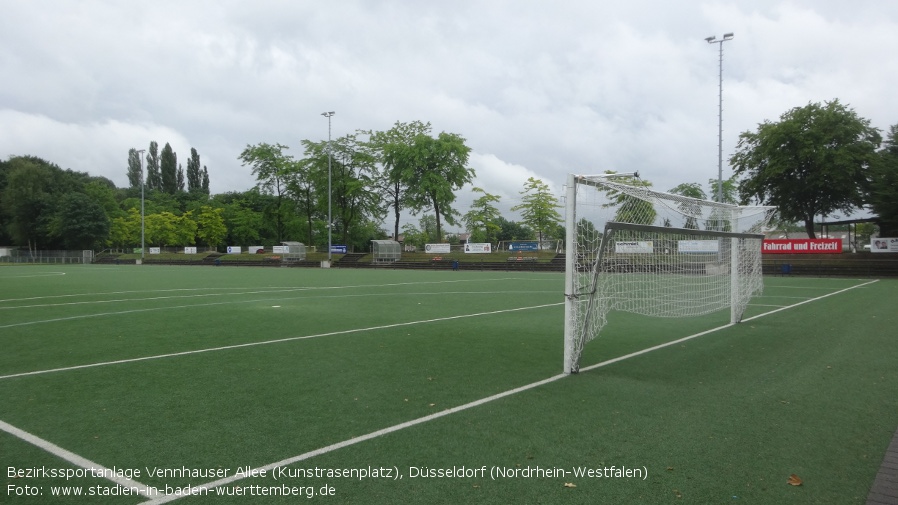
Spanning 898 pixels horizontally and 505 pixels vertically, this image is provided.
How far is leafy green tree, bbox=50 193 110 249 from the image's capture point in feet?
222

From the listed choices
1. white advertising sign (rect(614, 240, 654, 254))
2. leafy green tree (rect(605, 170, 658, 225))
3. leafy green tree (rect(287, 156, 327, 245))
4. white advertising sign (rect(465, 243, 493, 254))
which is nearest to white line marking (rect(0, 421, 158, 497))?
leafy green tree (rect(605, 170, 658, 225))

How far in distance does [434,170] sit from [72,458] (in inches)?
1954

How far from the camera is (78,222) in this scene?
68.3m

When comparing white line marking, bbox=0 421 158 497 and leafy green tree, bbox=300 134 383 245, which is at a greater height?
leafy green tree, bbox=300 134 383 245

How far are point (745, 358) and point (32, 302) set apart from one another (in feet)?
58.5

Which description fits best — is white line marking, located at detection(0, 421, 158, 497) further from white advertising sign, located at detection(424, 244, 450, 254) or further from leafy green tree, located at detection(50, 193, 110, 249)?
leafy green tree, located at detection(50, 193, 110, 249)

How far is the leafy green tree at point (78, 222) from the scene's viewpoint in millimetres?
67812

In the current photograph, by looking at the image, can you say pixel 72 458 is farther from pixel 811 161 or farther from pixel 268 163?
pixel 268 163

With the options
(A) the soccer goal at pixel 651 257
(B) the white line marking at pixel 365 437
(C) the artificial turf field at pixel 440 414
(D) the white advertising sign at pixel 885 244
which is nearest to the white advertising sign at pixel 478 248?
(D) the white advertising sign at pixel 885 244

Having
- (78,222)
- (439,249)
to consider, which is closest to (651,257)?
(439,249)

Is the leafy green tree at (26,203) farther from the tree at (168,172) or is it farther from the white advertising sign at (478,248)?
the white advertising sign at (478,248)

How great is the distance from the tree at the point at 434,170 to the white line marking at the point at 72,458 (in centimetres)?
4677

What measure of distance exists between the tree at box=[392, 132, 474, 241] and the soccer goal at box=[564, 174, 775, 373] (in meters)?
40.2

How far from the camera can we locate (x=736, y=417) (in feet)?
16.6
